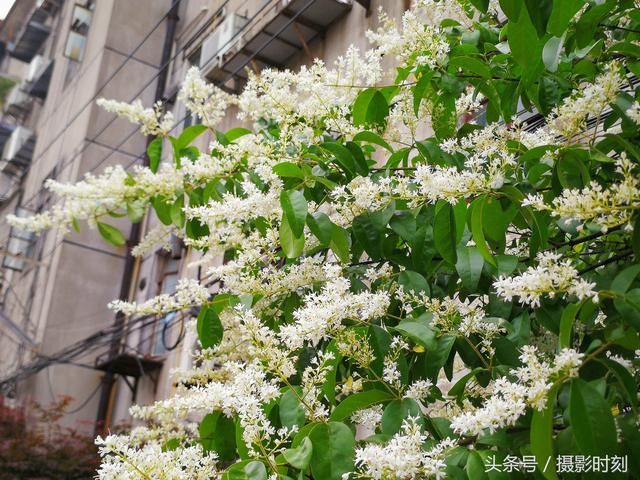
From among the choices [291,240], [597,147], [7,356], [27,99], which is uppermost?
[27,99]

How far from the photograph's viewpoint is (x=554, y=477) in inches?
41.0

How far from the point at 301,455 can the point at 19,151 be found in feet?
40.2

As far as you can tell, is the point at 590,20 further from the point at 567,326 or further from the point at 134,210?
the point at 134,210

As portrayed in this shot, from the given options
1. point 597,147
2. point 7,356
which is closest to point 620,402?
point 597,147

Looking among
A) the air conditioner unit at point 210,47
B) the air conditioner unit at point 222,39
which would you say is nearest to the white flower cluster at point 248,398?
the air conditioner unit at point 222,39

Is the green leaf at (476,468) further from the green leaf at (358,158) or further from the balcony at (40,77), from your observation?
the balcony at (40,77)

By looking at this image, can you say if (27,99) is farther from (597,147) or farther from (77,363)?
(597,147)

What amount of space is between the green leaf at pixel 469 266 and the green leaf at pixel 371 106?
0.53m

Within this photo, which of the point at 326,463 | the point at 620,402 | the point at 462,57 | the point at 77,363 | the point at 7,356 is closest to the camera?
the point at 326,463

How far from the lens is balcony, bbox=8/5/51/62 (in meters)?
13.2

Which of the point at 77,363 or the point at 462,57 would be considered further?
the point at 77,363

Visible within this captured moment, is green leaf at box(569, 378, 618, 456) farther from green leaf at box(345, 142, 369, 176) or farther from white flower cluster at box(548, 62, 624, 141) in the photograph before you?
green leaf at box(345, 142, 369, 176)

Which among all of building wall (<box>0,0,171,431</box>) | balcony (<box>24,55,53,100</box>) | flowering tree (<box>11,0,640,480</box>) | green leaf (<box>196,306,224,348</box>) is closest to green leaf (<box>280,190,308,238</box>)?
flowering tree (<box>11,0,640,480</box>)

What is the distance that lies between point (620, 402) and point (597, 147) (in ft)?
1.64
